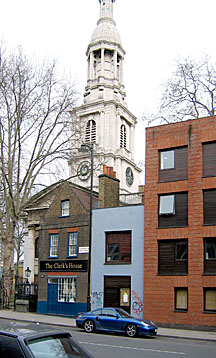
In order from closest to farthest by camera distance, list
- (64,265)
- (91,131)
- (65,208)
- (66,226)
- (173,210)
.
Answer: (173,210) → (64,265) → (66,226) → (65,208) → (91,131)

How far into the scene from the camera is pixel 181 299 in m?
23.8

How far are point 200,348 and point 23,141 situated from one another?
71.3 feet

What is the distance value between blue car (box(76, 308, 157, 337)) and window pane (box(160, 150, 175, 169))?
29.6ft

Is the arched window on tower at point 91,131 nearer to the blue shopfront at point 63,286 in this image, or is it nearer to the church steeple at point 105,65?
the church steeple at point 105,65

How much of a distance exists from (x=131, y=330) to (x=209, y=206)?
7970 mm

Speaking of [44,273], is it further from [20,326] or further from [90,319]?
[20,326]

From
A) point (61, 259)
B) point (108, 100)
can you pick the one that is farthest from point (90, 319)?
point (108, 100)

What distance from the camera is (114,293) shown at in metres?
26.4

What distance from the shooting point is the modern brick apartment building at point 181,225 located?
23.2 meters

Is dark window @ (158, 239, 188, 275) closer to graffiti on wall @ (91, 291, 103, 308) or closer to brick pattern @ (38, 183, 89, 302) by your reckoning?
graffiti on wall @ (91, 291, 103, 308)

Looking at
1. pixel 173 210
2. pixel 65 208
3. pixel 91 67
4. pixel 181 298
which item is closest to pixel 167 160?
pixel 173 210

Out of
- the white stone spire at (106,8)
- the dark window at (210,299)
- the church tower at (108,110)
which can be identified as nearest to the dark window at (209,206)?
the dark window at (210,299)

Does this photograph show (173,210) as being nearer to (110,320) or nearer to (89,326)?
(110,320)

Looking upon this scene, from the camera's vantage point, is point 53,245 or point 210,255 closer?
point 210,255
